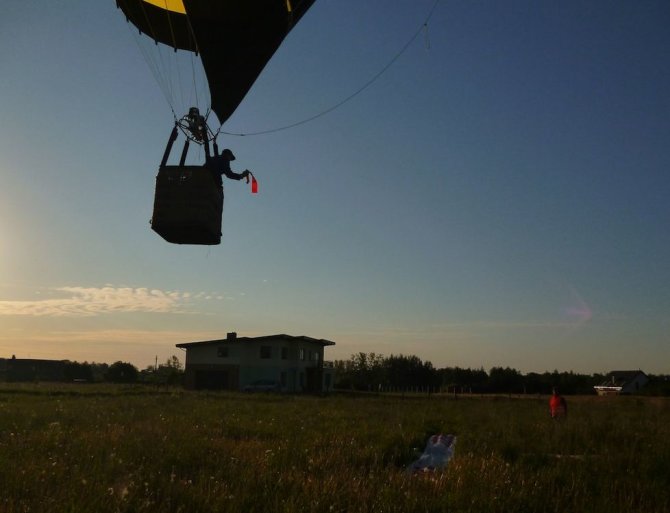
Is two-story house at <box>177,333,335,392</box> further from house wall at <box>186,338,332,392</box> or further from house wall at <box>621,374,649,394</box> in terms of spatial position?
house wall at <box>621,374,649,394</box>

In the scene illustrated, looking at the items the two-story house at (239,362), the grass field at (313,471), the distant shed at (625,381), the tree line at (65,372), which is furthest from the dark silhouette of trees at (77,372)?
the grass field at (313,471)

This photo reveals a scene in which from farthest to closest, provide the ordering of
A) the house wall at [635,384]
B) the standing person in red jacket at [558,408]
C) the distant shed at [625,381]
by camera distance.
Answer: the distant shed at [625,381], the house wall at [635,384], the standing person in red jacket at [558,408]

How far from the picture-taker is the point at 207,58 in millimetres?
12250

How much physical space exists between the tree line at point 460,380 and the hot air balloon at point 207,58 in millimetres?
59087

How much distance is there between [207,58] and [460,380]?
7522cm

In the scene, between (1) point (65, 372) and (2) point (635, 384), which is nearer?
(1) point (65, 372)

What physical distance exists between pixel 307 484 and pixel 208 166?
26.1 feet

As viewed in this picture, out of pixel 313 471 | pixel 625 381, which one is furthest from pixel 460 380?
pixel 313 471

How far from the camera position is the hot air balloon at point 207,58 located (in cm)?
1121

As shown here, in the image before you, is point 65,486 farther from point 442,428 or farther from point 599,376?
point 599,376

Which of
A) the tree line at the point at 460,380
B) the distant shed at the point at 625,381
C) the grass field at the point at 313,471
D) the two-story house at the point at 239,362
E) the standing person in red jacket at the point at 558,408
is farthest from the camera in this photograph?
the distant shed at the point at 625,381

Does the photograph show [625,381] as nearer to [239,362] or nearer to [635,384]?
[635,384]

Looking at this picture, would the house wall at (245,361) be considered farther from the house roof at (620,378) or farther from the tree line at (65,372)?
the house roof at (620,378)

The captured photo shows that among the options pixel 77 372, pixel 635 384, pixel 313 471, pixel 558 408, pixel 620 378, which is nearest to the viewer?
pixel 313 471
